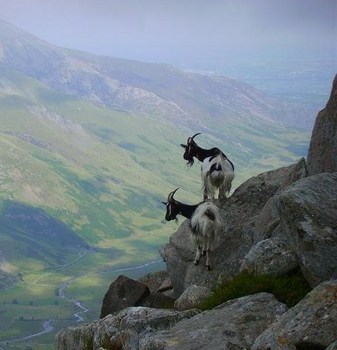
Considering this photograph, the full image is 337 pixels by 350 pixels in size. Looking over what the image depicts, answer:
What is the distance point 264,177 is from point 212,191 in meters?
3.23

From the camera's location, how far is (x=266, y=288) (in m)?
17.4

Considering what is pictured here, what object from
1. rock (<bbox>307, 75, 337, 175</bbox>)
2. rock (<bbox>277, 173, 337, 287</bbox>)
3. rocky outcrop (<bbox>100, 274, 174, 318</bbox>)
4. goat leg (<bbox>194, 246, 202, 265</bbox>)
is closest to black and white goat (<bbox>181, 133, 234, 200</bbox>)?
goat leg (<bbox>194, 246, 202, 265</bbox>)

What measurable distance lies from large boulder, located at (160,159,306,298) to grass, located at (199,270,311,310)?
22.0 ft

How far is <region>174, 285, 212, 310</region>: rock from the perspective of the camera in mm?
21781

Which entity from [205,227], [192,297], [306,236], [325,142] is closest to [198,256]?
[205,227]

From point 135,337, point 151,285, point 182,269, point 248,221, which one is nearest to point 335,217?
point 135,337

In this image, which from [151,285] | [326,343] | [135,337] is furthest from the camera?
[151,285]

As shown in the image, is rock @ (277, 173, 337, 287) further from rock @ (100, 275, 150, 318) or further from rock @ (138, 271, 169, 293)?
rock @ (138, 271, 169, 293)

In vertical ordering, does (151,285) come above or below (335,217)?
below

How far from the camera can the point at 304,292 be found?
53.6ft

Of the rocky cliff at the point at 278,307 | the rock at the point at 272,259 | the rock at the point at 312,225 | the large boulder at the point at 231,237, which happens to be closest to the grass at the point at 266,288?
the rock at the point at 272,259

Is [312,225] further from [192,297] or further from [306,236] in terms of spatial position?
[192,297]

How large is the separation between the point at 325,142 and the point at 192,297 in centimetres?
886

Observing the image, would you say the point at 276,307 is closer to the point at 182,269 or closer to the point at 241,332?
the point at 241,332
